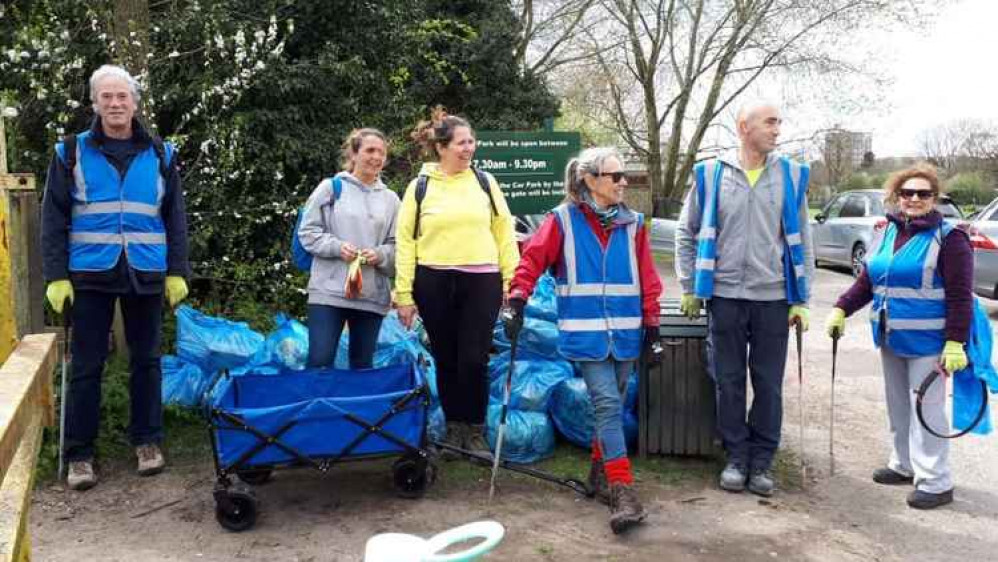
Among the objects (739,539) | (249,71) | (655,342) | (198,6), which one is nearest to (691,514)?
(739,539)

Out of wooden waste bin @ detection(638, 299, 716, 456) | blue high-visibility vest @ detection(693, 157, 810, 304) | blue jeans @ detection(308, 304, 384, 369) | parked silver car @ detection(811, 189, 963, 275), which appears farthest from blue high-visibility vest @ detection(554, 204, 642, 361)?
parked silver car @ detection(811, 189, 963, 275)

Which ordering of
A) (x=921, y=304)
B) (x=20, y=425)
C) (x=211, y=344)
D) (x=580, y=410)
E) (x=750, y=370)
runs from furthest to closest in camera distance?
1. (x=211, y=344)
2. (x=580, y=410)
3. (x=750, y=370)
4. (x=921, y=304)
5. (x=20, y=425)

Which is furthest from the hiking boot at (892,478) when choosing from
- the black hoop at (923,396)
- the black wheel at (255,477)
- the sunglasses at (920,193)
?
the black wheel at (255,477)

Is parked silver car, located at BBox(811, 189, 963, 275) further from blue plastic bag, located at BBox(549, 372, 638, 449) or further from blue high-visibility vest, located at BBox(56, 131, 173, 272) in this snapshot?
blue high-visibility vest, located at BBox(56, 131, 173, 272)

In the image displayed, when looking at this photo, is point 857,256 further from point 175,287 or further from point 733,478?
Result: point 175,287

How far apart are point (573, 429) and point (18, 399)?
383 centimetres

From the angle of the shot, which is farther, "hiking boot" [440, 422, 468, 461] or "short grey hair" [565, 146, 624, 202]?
"hiking boot" [440, 422, 468, 461]

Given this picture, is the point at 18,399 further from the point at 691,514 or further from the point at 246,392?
the point at 691,514

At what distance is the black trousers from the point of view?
4.63 meters

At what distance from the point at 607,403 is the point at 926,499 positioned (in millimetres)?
1668

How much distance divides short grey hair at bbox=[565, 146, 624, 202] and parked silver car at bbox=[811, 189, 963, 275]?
1100 centimetres

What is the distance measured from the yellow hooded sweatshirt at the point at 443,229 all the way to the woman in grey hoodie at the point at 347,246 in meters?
0.16

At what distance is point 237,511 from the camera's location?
397 cm

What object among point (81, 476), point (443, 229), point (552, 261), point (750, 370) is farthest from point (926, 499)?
point (81, 476)
